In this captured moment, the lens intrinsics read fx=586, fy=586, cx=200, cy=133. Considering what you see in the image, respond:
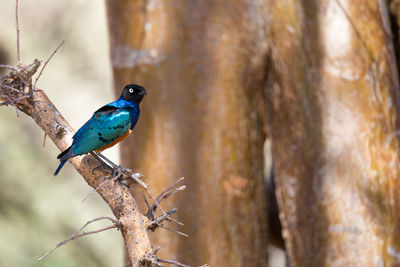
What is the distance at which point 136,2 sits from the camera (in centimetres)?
324

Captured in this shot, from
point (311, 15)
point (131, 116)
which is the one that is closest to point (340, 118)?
point (311, 15)

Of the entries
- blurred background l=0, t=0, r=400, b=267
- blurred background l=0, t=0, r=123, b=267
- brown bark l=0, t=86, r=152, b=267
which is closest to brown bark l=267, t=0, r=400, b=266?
blurred background l=0, t=0, r=400, b=267

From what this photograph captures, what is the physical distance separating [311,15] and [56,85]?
6871 millimetres

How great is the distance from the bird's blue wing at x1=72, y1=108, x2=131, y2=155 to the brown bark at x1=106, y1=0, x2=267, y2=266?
53.4 inches

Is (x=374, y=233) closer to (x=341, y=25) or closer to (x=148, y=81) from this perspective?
(x=341, y=25)

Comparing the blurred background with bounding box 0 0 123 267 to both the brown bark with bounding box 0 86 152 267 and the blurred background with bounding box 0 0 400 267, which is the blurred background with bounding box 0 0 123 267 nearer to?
the blurred background with bounding box 0 0 400 267

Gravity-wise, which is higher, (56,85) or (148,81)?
(56,85)

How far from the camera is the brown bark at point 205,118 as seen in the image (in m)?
3.12

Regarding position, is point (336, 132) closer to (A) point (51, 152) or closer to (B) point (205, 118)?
(B) point (205, 118)

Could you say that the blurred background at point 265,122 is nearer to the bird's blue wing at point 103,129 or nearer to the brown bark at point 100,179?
the bird's blue wing at point 103,129

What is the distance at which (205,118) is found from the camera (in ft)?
10.3

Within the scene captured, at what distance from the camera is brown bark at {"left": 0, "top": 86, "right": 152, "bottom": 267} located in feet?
4.60

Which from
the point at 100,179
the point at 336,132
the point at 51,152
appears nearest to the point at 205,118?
the point at 336,132

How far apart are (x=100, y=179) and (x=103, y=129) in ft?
0.68
